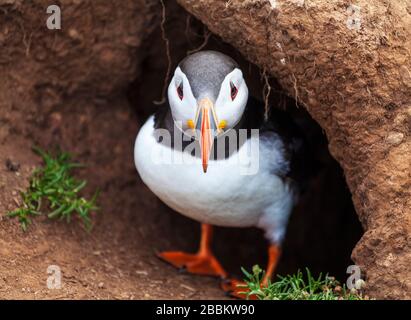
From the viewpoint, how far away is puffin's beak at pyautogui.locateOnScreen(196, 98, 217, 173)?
3.60 metres

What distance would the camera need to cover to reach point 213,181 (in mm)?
4105

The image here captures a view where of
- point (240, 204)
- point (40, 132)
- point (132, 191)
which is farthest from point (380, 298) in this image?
point (40, 132)

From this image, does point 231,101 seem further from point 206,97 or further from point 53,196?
point 53,196

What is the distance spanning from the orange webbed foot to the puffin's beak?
1.54m

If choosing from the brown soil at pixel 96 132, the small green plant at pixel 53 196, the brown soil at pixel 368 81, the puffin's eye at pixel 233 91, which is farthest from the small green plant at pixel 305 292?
the small green plant at pixel 53 196

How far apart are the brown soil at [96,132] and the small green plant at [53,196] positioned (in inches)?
2.5

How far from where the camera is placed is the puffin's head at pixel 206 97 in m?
3.65

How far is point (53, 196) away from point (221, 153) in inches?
46.8

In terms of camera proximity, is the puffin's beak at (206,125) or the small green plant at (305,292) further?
the small green plant at (305,292)

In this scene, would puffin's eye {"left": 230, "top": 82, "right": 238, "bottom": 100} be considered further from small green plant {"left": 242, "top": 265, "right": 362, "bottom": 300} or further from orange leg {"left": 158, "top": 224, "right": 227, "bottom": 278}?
orange leg {"left": 158, "top": 224, "right": 227, "bottom": 278}

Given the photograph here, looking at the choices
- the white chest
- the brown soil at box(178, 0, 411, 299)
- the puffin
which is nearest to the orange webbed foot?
the puffin

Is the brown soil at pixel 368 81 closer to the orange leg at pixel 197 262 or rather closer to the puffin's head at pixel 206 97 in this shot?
the puffin's head at pixel 206 97

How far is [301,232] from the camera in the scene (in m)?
6.46

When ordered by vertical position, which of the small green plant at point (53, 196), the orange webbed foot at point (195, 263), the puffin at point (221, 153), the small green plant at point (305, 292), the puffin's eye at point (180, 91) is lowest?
the orange webbed foot at point (195, 263)
